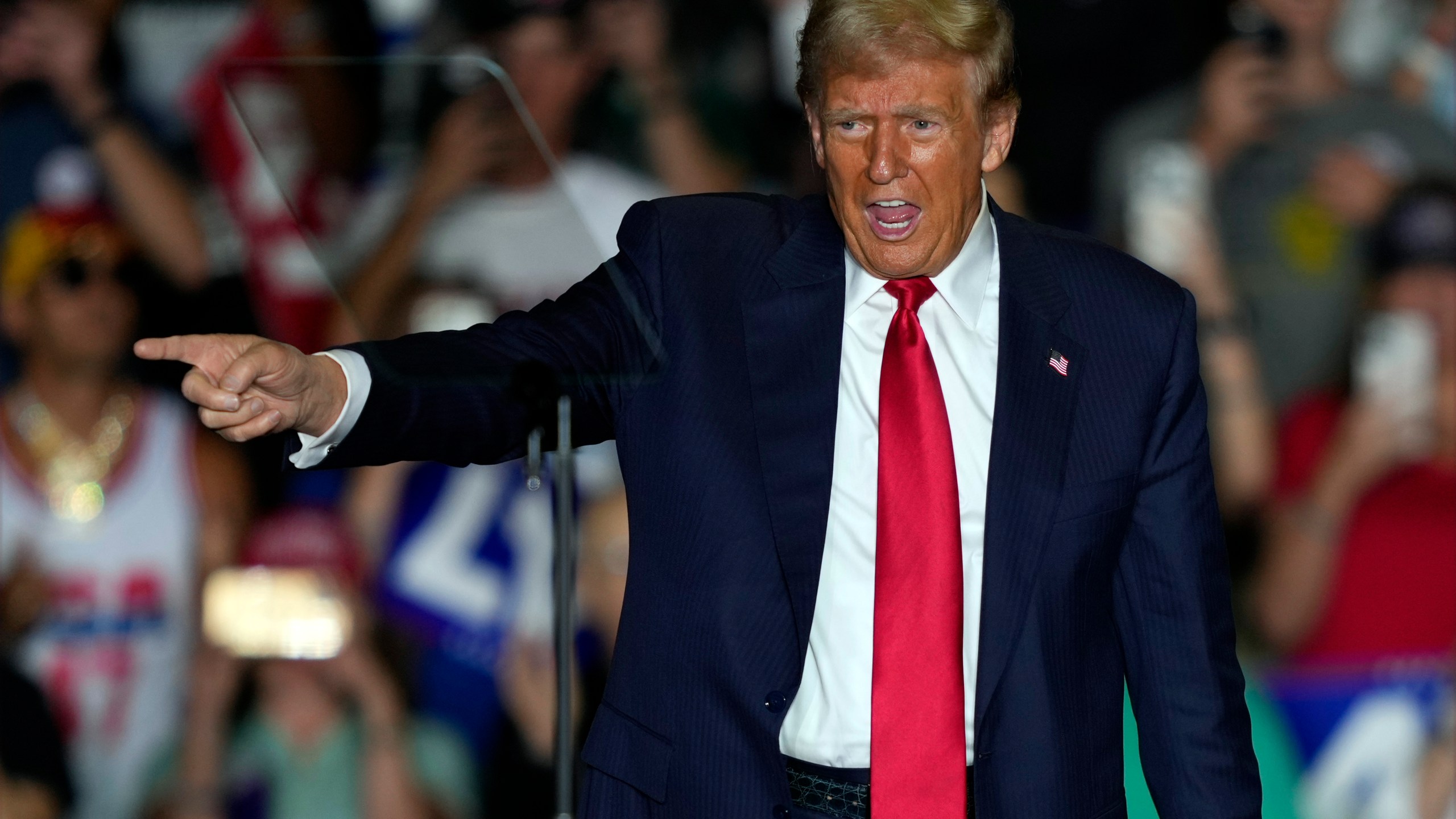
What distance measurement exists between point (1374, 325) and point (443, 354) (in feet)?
8.16

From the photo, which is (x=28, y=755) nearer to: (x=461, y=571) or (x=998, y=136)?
(x=461, y=571)

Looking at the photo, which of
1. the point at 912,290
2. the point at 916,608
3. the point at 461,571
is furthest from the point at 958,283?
the point at 461,571

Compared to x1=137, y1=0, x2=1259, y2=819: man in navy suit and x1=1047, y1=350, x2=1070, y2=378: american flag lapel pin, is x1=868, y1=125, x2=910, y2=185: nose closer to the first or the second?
x1=137, y1=0, x2=1259, y2=819: man in navy suit

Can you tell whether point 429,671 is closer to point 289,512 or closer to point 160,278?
point 289,512

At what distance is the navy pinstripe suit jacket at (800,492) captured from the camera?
3.71 feet

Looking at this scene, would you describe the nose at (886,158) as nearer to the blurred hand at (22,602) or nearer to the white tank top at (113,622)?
the white tank top at (113,622)

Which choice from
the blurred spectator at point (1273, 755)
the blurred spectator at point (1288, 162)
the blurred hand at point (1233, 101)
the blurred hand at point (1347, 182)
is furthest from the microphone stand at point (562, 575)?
the blurred hand at point (1347, 182)

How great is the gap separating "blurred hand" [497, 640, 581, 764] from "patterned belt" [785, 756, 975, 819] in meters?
1.97

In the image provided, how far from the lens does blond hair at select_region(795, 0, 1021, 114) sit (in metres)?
1.18

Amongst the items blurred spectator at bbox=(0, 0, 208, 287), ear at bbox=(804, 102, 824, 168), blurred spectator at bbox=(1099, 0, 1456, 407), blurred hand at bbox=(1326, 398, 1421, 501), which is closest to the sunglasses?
blurred spectator at bbox=(0, 0, 208, 287)

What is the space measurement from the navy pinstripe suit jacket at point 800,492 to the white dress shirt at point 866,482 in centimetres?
3

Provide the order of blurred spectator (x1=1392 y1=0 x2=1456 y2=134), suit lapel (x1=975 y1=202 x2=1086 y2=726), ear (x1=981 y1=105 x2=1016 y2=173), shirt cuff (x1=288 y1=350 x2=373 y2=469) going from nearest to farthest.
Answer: shirt cuff (x1=288 y1=350 x2=373 y2=469)
suit lapel (x1=975 y1=202 x2=1086 y2=726)
ear (x1=981 y1=105 x2=1016 y2=173)
blurred spectator (x1=1392 y1=0 x2=1456 y2=134)

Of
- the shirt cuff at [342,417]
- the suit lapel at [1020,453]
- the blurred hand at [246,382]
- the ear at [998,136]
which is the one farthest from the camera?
the ear at [998,136]

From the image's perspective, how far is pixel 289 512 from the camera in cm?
306
